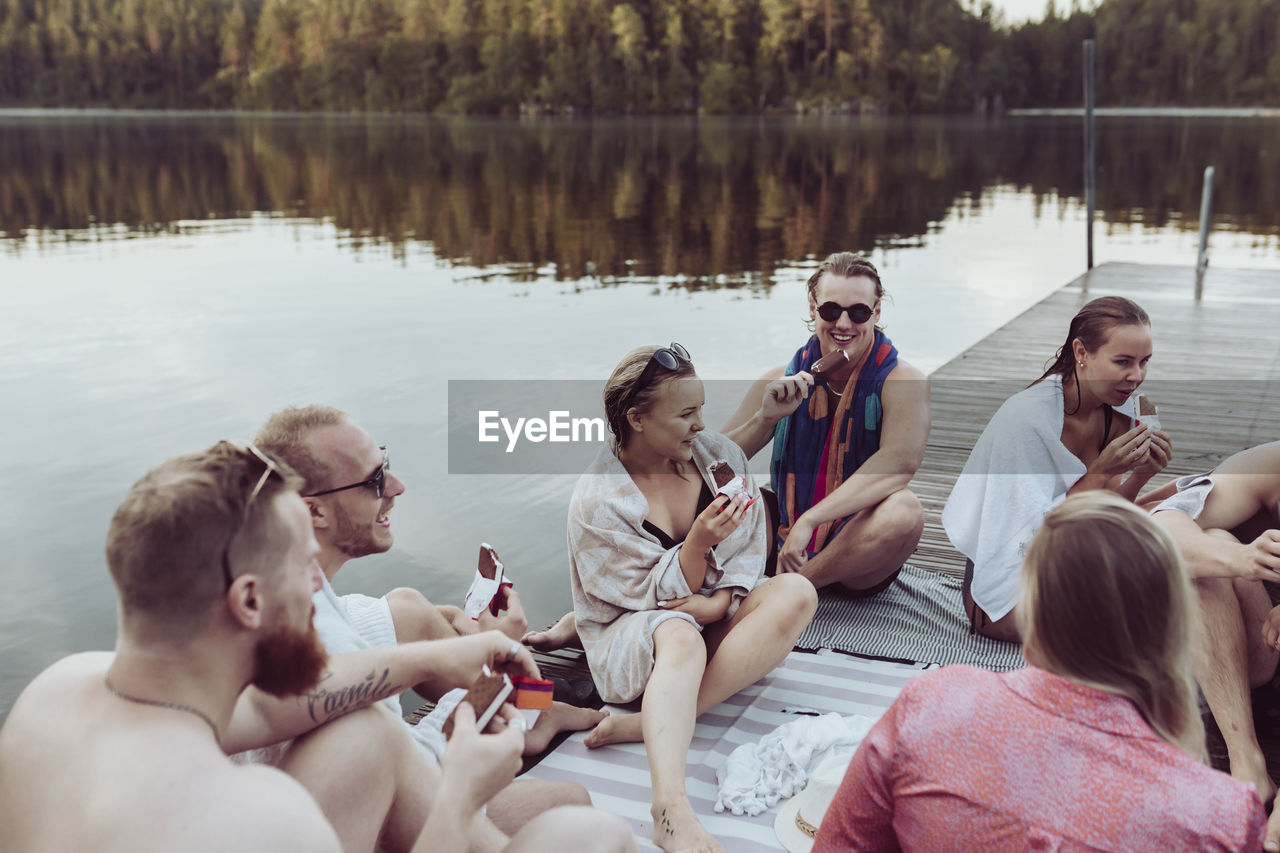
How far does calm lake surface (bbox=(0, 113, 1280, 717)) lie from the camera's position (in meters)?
6.70

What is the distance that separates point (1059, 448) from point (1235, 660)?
2.85ft

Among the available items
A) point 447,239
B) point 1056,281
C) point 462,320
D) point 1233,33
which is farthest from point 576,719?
point 1233,33

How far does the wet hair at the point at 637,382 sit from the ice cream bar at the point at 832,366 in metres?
0.97

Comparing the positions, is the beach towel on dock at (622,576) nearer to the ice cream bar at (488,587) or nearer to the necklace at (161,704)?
the ice cream bar at (488,587)

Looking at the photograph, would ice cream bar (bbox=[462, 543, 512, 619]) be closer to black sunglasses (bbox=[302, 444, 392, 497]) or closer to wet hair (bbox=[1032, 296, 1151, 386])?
black sunglasses (bbox=[302, 444, 392, 497])

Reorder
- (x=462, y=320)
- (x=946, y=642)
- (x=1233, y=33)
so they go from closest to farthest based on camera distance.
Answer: (x=946, y=642) → (x=462, y=320) → (x=1233, y=33)

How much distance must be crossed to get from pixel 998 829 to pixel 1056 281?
15838 mm

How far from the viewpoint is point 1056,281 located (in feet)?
52.7

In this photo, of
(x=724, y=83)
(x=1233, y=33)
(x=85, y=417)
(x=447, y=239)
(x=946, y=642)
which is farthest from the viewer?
(x=1233, y=33)

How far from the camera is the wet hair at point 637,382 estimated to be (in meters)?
3.10

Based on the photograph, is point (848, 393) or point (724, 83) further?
point (724, 83)

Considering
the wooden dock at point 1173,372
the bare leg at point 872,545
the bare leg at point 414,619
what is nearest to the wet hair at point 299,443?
the bare leg at point 414,619

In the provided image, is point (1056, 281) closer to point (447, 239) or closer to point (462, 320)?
point (462, 320)

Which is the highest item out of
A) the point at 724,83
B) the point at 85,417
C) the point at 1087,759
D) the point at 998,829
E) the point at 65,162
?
the point at 724,83
